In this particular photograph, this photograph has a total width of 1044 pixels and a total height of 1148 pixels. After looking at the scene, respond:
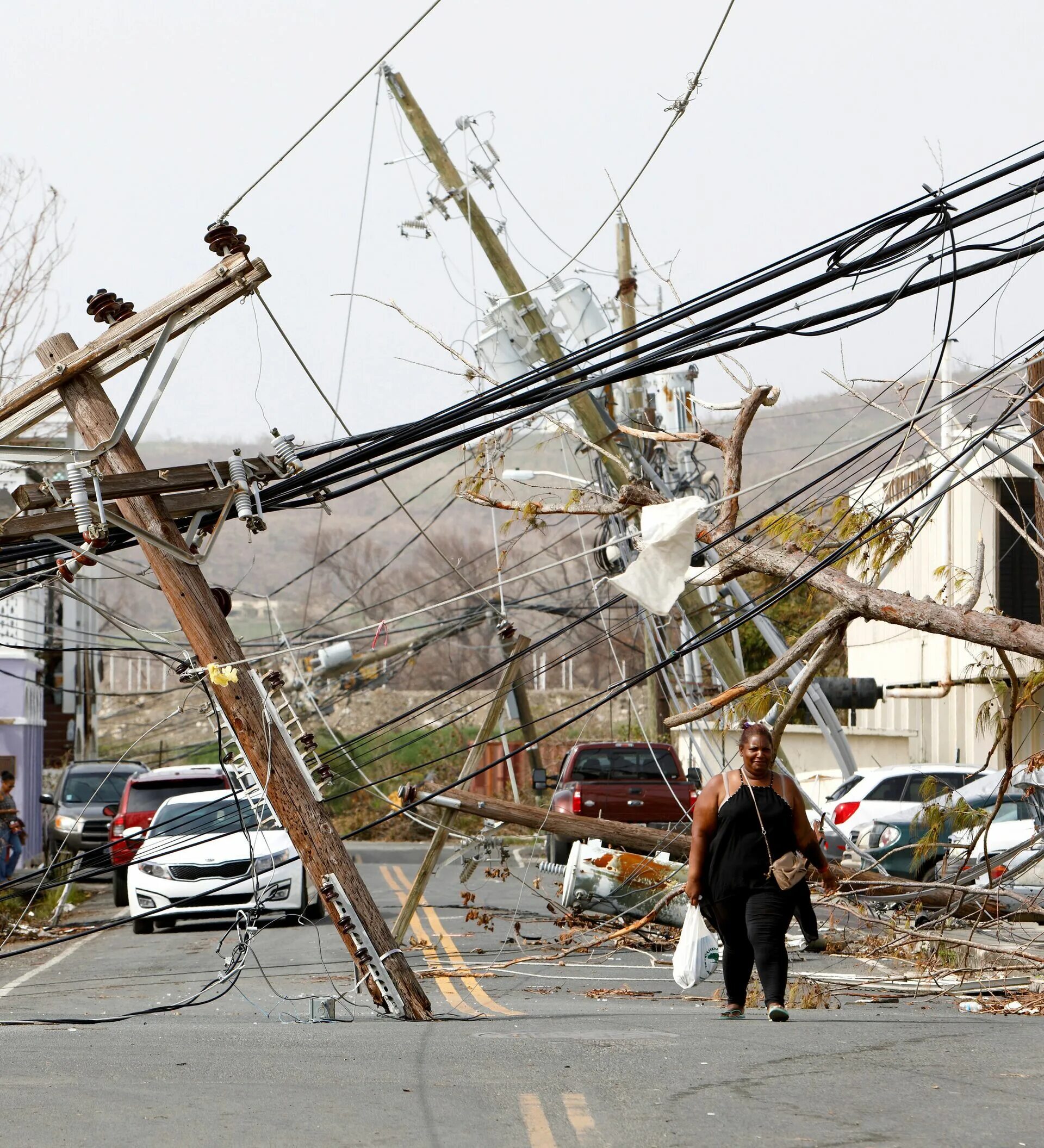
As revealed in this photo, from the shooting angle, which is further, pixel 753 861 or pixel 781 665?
pixel 781 665

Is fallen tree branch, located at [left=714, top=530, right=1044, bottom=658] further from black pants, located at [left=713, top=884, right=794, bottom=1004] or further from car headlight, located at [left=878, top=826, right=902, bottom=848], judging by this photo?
car headlight, located at [left=878, top=826, right=902, bottom=848]

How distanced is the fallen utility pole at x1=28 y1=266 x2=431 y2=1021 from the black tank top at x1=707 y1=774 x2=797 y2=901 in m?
2.56

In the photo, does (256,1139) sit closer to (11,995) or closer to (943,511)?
(11,995)

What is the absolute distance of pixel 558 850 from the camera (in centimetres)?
2406

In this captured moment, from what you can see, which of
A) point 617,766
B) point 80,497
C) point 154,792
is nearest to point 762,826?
point 80,497

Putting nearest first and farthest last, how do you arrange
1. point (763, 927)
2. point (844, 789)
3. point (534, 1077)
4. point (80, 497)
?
point (534, 1077) → point (763, 927) → point (80, 497) → point (844, 789)

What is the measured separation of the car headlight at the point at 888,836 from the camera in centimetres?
1792

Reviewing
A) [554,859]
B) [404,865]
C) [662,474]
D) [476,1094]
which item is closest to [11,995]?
[476,1094]

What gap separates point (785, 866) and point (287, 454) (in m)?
4.09

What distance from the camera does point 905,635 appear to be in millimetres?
30391

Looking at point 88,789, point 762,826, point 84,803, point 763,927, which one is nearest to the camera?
point 763,927

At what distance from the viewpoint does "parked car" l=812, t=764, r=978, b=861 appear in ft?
63.8

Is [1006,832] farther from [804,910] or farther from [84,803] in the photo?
[84,803]

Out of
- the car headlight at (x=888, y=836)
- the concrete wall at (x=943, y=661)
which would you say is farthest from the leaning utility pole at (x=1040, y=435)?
the concrete wall at (x=943, y=661)
